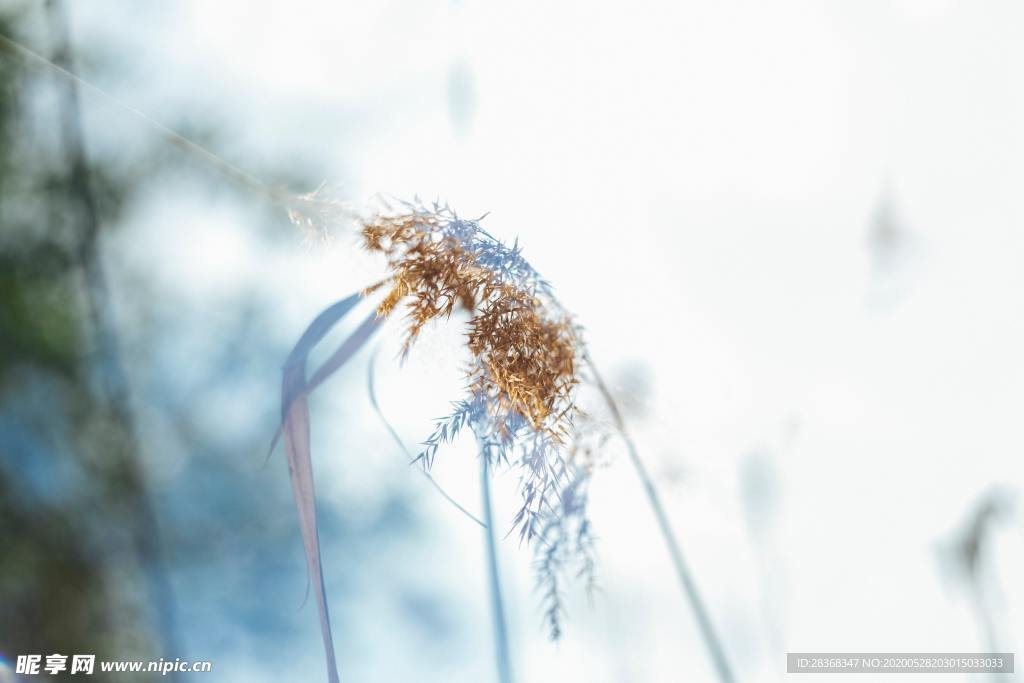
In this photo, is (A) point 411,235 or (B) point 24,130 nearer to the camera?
(A) point 411,235

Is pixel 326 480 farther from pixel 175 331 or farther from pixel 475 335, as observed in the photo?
pixel 475 335

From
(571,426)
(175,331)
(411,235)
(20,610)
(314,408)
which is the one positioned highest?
(175,331)

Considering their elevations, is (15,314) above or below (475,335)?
above

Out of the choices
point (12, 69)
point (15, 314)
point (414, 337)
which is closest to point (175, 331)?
point (15, 314)

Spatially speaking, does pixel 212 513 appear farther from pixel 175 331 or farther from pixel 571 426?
pixel 571 426

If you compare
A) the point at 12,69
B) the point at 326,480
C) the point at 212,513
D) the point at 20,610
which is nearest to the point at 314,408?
the point at 326,480

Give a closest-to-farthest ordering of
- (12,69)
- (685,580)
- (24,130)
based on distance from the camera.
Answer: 1. (685,580)
2. (12,69)
3. (24,130)

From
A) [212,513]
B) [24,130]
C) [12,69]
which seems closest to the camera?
[12,69]
